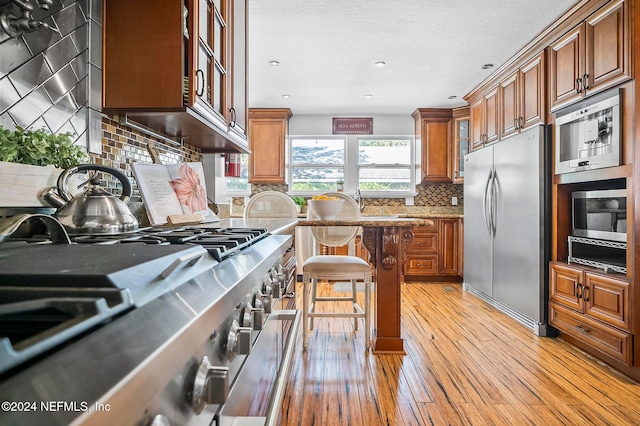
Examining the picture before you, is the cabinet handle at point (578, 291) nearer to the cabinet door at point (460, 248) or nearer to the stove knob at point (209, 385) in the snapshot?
the cabinet door at point (460, 248)

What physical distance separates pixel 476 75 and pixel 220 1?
296cm

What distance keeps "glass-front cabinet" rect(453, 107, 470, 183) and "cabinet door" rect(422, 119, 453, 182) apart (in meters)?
0.10

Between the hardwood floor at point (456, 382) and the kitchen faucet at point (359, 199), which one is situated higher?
the kitchen faucet at point (359, 199)

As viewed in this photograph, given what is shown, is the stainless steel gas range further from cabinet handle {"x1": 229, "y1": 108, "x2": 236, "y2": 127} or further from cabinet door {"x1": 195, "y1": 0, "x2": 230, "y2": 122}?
cabinet handle {"x1": 229, "y1": 108, "x2": 236, "y2": 127}

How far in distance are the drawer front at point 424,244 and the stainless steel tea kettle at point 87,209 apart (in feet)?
13.9

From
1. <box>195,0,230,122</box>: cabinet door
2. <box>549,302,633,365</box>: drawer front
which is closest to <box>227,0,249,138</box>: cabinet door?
<box>195,0,230,122</box>: cabinet door

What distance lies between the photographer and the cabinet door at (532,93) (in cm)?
297

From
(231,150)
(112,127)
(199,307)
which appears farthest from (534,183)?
(199,307)

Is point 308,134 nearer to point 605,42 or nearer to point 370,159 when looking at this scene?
point 370,159

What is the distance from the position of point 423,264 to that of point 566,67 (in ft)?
9.44

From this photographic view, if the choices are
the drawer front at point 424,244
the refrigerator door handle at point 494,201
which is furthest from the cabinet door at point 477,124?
the drawer front at point 424,244

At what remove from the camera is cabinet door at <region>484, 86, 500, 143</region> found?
150 inches

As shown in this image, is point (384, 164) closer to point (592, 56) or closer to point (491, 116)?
point (491, 116)

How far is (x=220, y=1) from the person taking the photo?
1856mm
